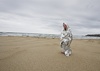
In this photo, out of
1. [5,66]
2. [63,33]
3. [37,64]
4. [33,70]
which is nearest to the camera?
[33,70]

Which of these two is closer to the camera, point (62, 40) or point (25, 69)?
A: point (25, 69)

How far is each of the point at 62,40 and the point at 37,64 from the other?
199cm

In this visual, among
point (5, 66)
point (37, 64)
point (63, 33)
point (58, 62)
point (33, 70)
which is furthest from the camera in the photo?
point (63, 33)

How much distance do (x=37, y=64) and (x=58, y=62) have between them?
2.75 ft

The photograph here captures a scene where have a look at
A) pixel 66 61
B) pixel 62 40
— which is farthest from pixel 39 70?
pixel 62 40

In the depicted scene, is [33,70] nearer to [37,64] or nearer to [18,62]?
[37,64]

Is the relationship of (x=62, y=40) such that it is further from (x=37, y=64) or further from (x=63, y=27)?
(x=37, y=64)

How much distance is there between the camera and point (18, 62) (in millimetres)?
5262

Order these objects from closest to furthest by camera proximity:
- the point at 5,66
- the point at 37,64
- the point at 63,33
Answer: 1. the point at 5,66
2. the point at 37,64
3. the point at 63,33

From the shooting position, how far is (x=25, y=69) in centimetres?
457

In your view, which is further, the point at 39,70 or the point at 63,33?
the point at 63,33

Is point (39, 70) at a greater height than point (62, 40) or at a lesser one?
lesser

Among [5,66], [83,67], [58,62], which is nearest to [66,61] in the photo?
[58,62]

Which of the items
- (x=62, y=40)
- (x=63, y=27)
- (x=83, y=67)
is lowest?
(x=83, y=67)
